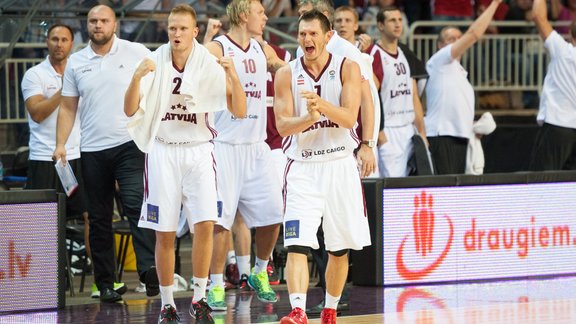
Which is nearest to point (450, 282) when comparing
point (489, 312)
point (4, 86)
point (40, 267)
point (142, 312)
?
point (489, 312)

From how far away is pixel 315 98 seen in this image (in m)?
9.27

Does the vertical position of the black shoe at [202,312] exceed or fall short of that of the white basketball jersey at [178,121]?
it falls short

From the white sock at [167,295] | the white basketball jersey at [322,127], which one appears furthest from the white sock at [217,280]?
the white basketball jersey at [322,127]

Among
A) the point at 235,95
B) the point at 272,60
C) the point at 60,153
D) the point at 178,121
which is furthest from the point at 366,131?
the point at 60,153

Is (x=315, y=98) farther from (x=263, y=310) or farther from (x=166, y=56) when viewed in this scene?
(x=263, y=310)

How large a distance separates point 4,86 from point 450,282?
19.3 ft

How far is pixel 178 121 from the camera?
33.0 feet

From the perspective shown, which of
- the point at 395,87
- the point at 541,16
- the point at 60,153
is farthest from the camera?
the point at 541,16

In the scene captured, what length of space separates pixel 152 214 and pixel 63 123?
1.97 metres

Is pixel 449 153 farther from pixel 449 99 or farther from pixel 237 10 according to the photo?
pixel 237 10

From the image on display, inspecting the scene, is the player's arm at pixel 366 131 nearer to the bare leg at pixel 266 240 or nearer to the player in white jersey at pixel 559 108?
the bare leg at pixel 266 240

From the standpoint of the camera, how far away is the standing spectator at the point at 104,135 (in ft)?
37.7

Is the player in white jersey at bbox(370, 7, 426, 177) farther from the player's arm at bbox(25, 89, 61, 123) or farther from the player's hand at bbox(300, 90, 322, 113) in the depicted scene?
the player's hand at bbox(300, 90, 322, 113)

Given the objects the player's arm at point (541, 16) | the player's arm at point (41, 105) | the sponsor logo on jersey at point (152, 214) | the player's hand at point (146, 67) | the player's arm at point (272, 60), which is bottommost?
the sponsor logo on jersey at point (152, 214)
